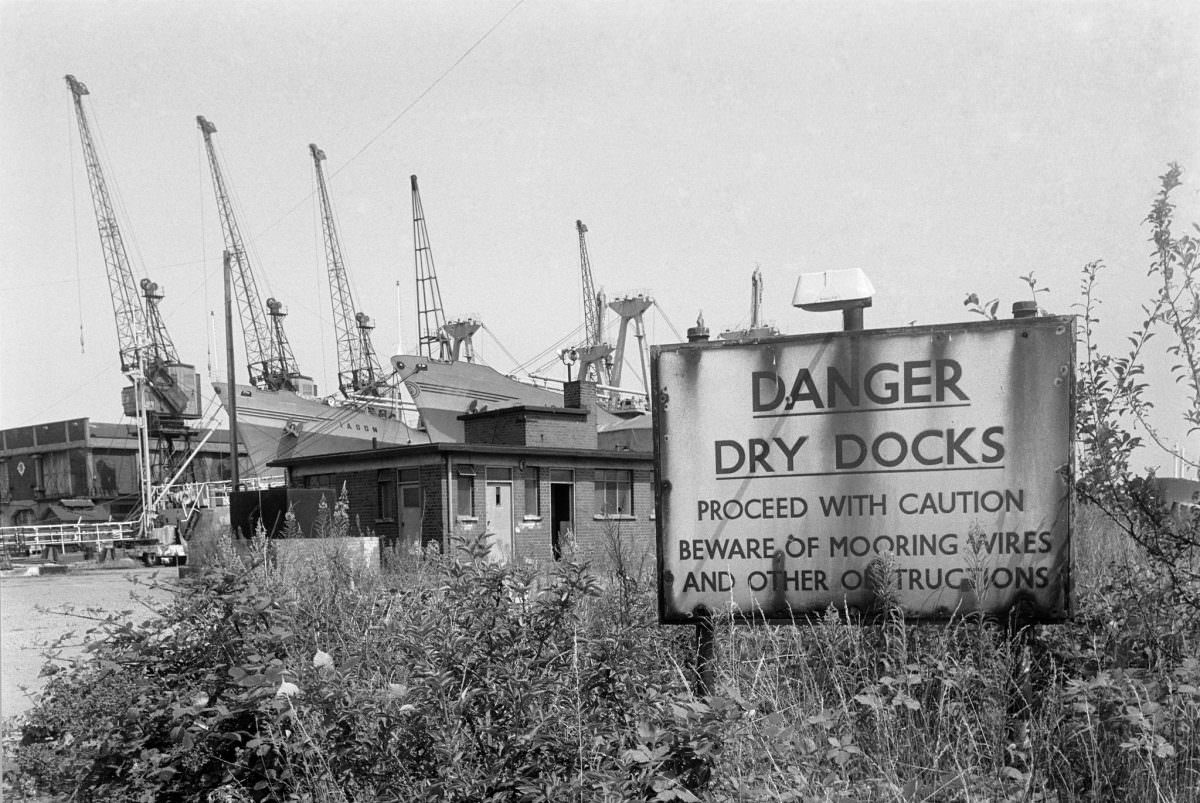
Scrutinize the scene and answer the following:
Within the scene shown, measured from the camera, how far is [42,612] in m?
5.17

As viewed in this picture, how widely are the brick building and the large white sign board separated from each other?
20.7 meters

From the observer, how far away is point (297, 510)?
23.0 metres

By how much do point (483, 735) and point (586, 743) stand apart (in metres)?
0.38

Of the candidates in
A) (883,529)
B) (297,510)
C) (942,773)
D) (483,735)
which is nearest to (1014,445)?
(883,529)

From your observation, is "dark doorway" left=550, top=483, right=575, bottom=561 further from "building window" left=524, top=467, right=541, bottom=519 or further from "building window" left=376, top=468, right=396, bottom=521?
"building window" left=376, top=468, right=396, bottom=521

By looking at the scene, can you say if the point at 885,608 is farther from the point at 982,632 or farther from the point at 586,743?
the point at 586,743

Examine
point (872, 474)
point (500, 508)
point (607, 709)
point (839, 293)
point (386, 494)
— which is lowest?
point (500, 508)

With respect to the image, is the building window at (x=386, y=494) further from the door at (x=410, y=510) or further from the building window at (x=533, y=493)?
the building window at (x=533, y=493)

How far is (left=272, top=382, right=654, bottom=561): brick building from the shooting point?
2698 centimetres

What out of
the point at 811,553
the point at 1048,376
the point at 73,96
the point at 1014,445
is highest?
the point at 73,96

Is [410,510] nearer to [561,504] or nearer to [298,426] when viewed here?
[561,504]

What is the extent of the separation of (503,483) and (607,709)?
2546cm

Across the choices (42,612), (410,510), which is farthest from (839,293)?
(410,510)

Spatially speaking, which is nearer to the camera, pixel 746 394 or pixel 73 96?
pixel 746 394
